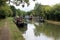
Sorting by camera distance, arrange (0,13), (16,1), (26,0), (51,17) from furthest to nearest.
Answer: (51,17)
(0,13)
(16,1)
(26,0)

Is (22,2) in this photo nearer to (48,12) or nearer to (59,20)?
(59,20)

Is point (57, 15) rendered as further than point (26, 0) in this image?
Yes

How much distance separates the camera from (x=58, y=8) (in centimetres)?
6988

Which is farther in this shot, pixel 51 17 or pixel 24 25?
pixel 51 17

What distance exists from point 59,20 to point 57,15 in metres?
1.79

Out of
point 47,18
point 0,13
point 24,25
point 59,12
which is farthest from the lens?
point 47,18

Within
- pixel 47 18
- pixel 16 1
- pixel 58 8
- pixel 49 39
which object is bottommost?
pixel 47 18

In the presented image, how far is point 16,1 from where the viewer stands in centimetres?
2991

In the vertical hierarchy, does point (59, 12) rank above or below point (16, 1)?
below

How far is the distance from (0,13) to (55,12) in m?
19.6

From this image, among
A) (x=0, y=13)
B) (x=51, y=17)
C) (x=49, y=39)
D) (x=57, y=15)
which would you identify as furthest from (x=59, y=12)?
(x=49, y=39)

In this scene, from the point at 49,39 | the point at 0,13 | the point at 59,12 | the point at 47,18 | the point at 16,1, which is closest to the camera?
the point at 49,39

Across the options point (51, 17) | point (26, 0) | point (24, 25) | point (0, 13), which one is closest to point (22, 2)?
point (26, 0)

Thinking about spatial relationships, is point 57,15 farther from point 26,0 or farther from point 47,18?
point 26,0
